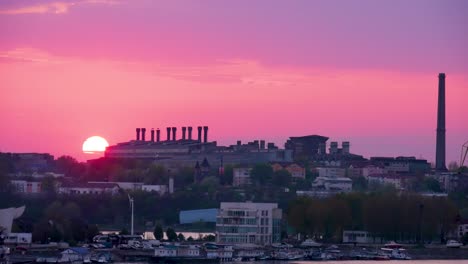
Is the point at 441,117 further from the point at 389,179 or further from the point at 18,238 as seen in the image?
the point at 18,238

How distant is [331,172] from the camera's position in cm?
8650

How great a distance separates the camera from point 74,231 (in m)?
47.3

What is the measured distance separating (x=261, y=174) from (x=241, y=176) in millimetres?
1444

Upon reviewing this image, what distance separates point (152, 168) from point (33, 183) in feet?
21.3

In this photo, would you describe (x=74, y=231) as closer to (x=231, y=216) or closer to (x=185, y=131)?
(x=231, y=216)

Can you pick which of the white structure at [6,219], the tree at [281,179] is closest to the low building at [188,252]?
the white structure at [6,219]

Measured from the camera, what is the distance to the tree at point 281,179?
7738 centimetres

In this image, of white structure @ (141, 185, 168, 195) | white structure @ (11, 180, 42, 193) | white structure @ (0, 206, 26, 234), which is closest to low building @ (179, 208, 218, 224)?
white structure @ (141, 185, 168, 195)

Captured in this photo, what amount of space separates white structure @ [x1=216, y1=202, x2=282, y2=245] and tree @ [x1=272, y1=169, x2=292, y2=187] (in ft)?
89.7

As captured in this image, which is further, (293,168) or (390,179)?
(293,168)

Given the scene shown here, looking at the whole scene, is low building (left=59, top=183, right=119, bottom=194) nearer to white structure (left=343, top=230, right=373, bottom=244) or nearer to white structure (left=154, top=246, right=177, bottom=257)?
white structure (left=343, top=230, right=373, bottom=244)

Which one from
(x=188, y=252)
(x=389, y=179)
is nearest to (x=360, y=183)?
(x=389, y=179)

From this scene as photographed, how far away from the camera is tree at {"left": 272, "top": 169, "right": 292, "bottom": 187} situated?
254 feet

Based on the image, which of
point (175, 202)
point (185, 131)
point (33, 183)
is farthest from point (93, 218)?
point (185, 131)
